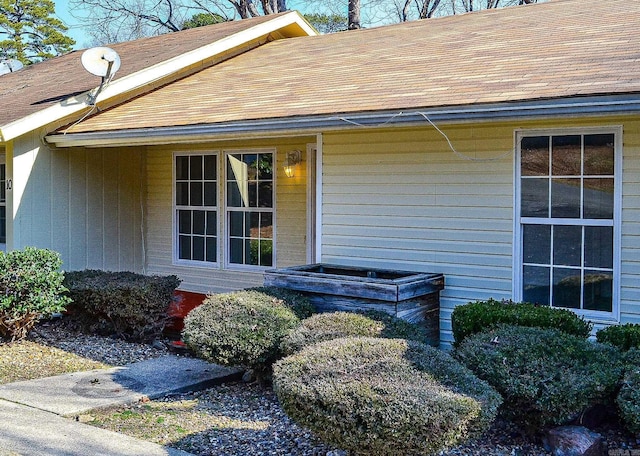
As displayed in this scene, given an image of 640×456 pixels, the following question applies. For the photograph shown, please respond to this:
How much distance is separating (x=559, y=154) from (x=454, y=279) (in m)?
1.64

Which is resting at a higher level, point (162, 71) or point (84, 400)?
point (162, 71)

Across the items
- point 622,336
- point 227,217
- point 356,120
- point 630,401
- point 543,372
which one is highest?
point 356,120

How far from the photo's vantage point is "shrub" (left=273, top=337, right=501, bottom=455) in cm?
412

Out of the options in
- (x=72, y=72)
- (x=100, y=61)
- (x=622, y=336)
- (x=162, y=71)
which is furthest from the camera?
(x=72, y=72)

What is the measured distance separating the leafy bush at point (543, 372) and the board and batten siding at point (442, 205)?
1.48 meters

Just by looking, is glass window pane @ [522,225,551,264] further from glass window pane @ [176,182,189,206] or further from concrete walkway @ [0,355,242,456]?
glass window pane @ [176,182,189,206]

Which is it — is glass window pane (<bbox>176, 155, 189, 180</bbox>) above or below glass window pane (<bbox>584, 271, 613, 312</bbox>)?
above

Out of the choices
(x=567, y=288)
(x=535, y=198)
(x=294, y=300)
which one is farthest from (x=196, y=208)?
(x=567, y=288)

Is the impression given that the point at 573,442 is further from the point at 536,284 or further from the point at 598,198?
the point at 598,198

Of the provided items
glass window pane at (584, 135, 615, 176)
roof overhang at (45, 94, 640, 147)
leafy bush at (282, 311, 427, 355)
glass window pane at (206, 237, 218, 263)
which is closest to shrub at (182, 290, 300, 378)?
leafy bush at (282, 311, 427, 355)

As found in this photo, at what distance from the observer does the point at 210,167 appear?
11.3 m

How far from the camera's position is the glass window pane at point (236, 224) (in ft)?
36.2

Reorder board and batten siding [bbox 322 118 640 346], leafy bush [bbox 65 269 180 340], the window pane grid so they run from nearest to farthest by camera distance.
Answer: board and batten siding [bbox 322 118 640 346] → the window pane grid → leafy bush [bbox 65 269 180 340]

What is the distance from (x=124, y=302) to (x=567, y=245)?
16.2ft
